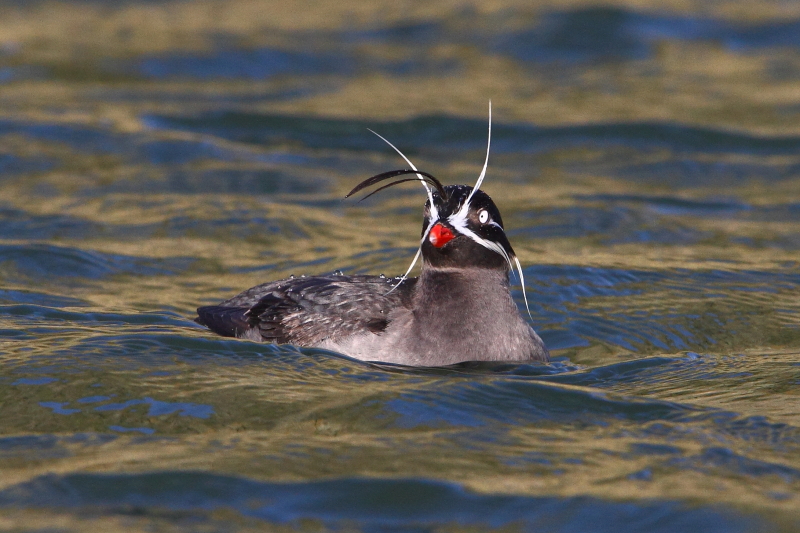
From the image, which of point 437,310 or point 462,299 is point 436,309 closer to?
point 437,310

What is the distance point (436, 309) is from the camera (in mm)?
7820

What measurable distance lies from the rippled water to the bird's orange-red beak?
0.86 meters

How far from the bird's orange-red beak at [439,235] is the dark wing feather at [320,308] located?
64 cm

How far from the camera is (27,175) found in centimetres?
1341

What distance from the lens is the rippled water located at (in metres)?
6.04

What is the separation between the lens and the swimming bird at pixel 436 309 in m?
7.71

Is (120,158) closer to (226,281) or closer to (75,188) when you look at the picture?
(75,188)

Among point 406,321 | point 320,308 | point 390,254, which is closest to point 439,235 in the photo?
point 406,321

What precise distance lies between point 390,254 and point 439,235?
360 cm

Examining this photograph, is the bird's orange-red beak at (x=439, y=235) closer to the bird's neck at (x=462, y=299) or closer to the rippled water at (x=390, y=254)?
the bird's neck at (x=462, y=299)

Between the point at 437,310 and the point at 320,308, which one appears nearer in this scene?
the point at 437,310

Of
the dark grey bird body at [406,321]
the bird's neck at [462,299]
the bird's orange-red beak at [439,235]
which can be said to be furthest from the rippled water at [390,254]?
the bird's orange-red beak at [439,235]

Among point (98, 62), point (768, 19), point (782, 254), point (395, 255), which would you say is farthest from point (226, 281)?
point (768, 19)

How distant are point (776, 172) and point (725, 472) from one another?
9.09 m
